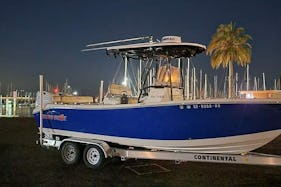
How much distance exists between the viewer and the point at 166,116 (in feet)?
25.3

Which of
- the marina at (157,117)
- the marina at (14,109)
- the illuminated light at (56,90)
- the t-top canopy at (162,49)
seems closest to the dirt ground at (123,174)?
the marina at (157,117)

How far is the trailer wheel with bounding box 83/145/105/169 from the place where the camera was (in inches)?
338

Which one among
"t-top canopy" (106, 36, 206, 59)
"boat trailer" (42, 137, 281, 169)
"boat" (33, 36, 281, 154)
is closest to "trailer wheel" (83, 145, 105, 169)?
"boat trailer" (42, 137, 281, 169)

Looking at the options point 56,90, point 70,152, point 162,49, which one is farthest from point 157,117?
point 56,90

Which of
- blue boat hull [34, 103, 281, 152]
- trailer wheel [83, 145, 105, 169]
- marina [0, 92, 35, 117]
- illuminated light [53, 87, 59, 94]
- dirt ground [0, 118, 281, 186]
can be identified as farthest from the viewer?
marina [0, 92, 35, 117]

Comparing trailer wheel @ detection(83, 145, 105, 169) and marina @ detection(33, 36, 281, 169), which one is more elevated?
marina @ detection(33, 36, 281, 169)

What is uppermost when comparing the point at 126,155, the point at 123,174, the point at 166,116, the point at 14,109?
the point at 166,116

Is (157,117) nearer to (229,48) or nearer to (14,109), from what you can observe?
(229,48)

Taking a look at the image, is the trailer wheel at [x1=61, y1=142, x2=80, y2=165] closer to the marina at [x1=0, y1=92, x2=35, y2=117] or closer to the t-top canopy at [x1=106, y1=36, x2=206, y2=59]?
the t-top canopy at [x1=106, y1=36, x2=206, y2=59]

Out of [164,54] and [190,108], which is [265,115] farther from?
[164,54]

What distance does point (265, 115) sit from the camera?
700 centimetres

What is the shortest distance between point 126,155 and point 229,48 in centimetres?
2517

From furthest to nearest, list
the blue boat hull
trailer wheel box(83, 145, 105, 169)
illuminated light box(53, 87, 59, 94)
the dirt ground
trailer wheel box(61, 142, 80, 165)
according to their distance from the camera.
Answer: illuminated light box(53, 87, 59, 94) < trailer wheel box(61, 142, 80, 165) < trailer wheel box(83, 145, 105, 169) < the dirt ground < the blue boat hull

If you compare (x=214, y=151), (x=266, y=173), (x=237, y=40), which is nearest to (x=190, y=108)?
(x=214, y=151)
